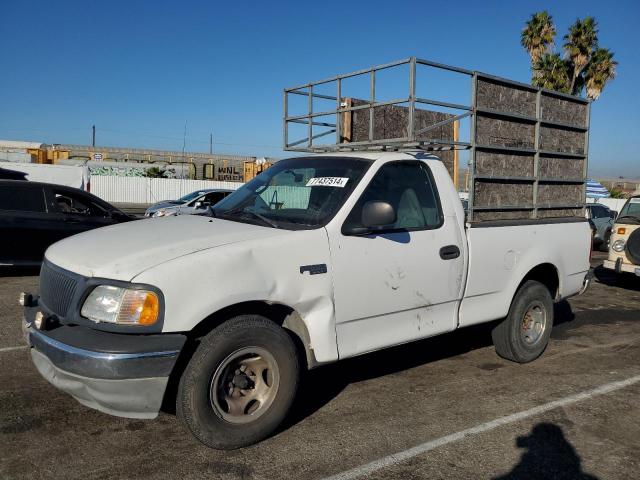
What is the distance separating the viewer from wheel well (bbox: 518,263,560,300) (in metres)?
5.70

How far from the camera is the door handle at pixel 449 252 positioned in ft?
14.9

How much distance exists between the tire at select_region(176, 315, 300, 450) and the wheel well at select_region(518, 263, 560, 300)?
3.06 metres

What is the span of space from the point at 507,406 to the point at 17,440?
3.50 meters

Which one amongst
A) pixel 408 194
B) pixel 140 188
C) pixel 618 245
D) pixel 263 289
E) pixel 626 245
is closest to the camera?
pixel 263 289

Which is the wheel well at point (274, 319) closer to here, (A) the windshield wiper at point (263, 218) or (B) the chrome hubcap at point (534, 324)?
(A) the windshield wiper at point (263, 218)

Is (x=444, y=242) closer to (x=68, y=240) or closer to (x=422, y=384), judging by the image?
(x=422, y=384)

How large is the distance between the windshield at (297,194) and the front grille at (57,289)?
4.17ft

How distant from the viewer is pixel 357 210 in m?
4.10

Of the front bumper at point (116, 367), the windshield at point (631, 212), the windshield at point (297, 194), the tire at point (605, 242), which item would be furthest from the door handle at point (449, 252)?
the tire at point (605, 242)

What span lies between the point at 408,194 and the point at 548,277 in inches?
89.1

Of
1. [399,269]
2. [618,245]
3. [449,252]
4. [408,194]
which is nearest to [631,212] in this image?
[618,245]

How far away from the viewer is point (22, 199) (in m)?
9.32

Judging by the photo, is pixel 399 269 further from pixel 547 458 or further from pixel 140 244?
pixel 140 244

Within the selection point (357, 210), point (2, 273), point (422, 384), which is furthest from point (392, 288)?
point (2, 273)
